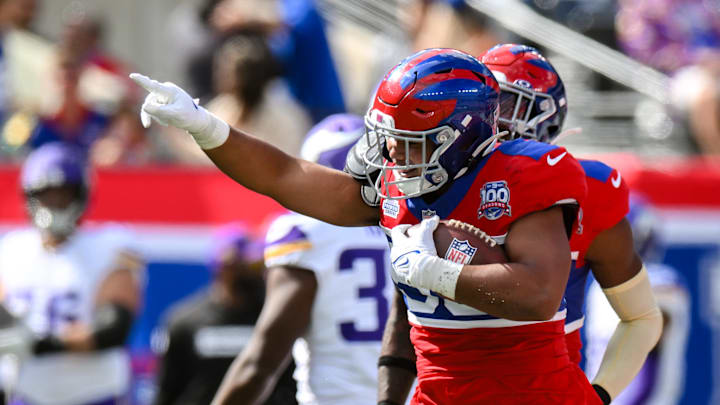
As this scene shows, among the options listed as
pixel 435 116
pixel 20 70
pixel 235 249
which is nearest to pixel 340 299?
pixel 435 116

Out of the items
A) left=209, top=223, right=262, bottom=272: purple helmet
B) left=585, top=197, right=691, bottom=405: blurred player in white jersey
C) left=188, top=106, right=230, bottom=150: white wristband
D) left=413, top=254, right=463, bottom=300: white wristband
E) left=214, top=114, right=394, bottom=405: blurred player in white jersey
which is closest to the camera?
left=413, top=254, right=463, bottom=300: white wristband

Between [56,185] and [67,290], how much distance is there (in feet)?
1.78

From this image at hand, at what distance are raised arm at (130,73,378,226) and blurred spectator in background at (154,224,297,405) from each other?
2883 millimetres

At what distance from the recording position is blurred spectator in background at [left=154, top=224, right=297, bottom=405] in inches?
232

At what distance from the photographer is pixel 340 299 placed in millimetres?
3846

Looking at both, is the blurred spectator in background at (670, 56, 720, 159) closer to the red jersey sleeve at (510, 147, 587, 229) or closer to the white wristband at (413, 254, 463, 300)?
the red jersey sleeve at (510, 147, 587, 229)

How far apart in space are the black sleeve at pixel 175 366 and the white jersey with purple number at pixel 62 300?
207 millimetres

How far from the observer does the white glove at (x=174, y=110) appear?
2.79 meters

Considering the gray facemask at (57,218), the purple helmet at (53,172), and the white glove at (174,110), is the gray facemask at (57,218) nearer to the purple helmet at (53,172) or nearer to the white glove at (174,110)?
the purple helmet at (53,172)

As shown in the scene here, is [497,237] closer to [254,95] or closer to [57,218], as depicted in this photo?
[57,218]

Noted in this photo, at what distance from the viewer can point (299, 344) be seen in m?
4.17

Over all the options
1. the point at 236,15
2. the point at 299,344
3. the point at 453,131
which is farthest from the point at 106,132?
the point at 453,131

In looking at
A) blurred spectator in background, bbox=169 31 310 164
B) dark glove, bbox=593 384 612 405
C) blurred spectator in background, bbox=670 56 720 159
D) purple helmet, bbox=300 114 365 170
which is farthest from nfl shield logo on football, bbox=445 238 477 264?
blurred spectator in background, bbox=670 56 720 159

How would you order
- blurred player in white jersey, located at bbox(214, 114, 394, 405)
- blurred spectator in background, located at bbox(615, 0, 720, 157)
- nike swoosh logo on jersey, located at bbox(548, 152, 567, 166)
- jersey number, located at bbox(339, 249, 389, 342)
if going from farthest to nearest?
blurred spectator in background, located at bbox(615, 0, 720, 157) → jersey number, located at bbox(339, 249, 389, 342) → blurred player in white jersey, located at bbox(214, 114, 394, 405) → nike swoosh logo on jersey, located at bbox(548, 152, 567, 166)
